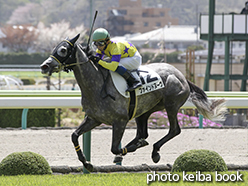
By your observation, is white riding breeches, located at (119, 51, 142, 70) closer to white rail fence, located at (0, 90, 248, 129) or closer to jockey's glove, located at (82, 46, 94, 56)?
jockey's glove, located at (82, 46, 94, 56)

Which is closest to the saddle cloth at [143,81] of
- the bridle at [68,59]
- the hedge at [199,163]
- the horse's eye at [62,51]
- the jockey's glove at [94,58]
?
the jockey's glove at [94,58]

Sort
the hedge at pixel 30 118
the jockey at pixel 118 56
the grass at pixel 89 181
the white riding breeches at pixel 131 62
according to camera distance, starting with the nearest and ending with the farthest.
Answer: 1. the grass at pixel 89 181
2. the jockey at pixel 118 56
3. the white riding breeches at pixel 131 62
4. the hedge at pixel 30 118

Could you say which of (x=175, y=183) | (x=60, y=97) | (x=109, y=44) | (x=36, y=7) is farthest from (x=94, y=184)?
(x=36, y=7)

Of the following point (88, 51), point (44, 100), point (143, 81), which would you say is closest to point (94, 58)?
point (88, 51)

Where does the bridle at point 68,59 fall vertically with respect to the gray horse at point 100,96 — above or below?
above

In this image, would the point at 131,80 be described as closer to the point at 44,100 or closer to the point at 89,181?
the point at 89,181

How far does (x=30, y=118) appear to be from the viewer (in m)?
8.80

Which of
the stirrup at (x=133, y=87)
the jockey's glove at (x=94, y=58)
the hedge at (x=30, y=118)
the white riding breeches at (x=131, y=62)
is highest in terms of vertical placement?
the jockey's glove at (x=94, y=58)

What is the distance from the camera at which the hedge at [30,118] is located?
8813mm

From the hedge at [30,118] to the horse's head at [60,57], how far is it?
15.4ft

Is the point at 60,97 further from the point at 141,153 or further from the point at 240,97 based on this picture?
the point at 240,97

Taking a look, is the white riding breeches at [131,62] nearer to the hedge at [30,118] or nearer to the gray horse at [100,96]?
the gray horse at [100,96]

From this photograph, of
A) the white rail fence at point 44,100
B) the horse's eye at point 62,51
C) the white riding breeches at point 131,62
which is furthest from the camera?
the white rail fence at point 44,100

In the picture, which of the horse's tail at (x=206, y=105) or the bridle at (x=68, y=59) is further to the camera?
the horse's tail at (x=206, y=105)
